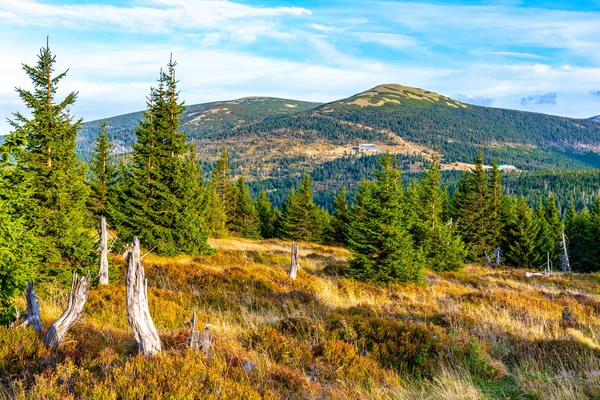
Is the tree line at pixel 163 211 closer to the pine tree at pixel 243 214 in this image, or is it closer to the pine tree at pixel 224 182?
the pine tree at pixel 224 182

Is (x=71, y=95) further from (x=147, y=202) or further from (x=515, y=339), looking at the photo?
(x=515, y=339)

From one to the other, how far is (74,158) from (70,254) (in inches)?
131

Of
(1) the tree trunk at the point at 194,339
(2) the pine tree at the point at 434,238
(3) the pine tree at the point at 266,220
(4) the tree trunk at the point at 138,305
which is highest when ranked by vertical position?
(4) the tree trunk at the point at 138,305

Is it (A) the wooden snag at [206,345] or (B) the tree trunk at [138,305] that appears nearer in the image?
(B) the tree trunk at [138,305]

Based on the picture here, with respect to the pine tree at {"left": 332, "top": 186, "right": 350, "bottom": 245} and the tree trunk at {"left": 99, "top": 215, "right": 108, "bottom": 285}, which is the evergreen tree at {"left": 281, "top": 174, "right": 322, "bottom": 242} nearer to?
the pine tree at {"left": 332, "top": 186, "right": 350, "bottom": 245}

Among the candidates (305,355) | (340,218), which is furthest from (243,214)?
(305,355)

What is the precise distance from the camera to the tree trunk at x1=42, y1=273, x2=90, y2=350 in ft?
15.8

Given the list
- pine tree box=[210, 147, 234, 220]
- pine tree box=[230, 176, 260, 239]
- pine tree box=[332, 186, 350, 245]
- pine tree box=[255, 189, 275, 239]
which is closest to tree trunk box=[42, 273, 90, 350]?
pine tree box=[210, 147, 234, 220]

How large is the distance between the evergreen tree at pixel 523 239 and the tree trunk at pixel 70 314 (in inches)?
1780

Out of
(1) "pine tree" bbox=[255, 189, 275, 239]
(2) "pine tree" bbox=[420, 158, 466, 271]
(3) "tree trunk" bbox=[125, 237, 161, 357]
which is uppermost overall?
(3) "tree trunk" bbox=[125, 237, 161, 357]

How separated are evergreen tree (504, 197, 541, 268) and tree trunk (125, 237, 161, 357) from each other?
4495cm

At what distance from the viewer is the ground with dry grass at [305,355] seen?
12.3ft

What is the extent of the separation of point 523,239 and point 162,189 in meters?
39.1

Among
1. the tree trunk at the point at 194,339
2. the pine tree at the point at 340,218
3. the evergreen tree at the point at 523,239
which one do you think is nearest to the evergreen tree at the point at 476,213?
the evergreen tree at the point at 523,239
